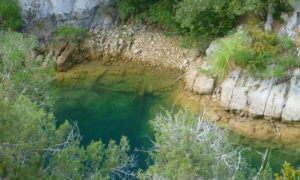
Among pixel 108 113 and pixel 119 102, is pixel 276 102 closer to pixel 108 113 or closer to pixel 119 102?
pixel 119 102

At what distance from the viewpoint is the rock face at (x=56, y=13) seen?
63.0ft

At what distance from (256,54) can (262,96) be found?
5.10 feet

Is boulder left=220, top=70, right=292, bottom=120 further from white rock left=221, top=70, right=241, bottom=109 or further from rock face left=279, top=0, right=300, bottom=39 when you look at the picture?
rock face left=279, top=0, right=300, bottom=39

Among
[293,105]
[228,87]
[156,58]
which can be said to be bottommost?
[293,105]

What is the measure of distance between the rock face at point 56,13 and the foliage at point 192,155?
10.7 m

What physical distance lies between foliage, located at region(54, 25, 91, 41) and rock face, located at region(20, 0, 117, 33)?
333mm

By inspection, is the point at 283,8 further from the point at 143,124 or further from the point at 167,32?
the point at 143,124

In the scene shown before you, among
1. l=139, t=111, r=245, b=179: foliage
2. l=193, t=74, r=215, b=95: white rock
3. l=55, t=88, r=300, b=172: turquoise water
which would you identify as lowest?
l=55, t=88, r=300, b=172: turquoise water

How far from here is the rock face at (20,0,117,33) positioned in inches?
756

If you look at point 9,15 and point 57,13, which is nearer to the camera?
point 9,15

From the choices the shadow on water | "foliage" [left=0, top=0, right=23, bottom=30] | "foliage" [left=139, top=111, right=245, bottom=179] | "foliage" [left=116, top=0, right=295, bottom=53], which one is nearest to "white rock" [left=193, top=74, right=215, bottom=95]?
the shadow on water

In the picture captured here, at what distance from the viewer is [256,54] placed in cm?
1583

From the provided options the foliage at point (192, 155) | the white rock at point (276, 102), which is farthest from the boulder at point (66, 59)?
the foliage at point (192, 155)

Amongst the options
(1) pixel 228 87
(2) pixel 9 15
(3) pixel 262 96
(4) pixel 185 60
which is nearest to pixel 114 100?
(4) pixel 185 60
